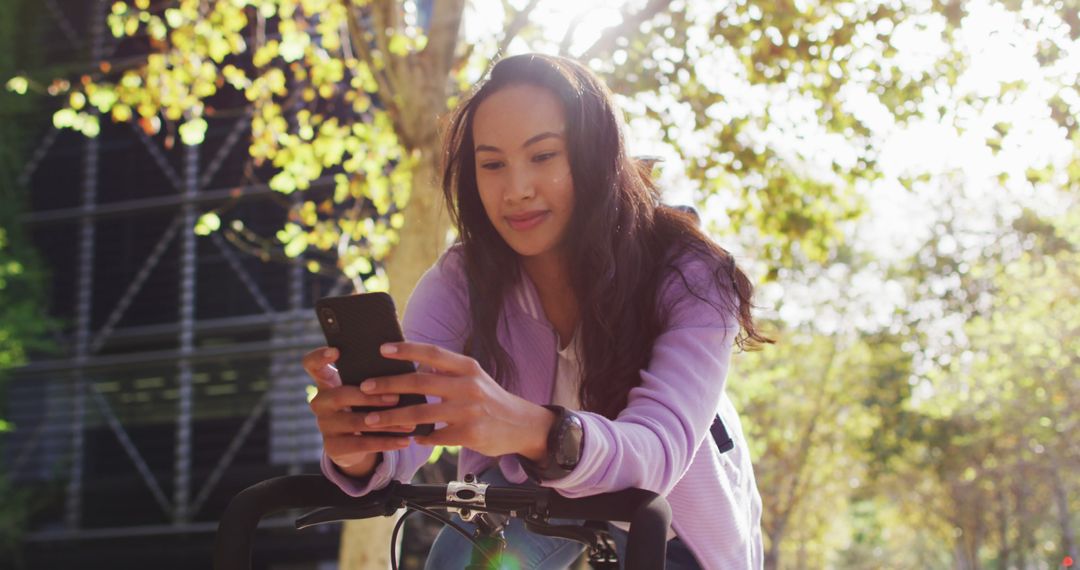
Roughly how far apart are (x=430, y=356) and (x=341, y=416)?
0.90ft

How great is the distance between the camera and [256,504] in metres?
2.01

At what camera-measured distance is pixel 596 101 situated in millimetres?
2494

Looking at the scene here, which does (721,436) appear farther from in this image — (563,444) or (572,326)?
(563,444)

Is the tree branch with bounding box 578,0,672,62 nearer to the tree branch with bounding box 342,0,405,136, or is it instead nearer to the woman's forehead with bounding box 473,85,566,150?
the tree branch with bounding box 342,0,405,136

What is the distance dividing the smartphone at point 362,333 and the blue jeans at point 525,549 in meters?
0.73

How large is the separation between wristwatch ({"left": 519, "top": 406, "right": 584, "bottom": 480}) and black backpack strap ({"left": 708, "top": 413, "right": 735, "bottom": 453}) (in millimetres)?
764

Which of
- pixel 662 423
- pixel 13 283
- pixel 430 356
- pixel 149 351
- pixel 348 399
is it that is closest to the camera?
pixel 430 356

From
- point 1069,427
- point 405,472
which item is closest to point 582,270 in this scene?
point 405,472

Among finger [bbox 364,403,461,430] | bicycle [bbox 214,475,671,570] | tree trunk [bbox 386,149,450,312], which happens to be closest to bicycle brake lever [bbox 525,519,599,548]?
bicycle [bbox 214,475,671,570]

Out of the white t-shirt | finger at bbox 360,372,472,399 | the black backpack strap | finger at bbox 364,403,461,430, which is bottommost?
the black backpack strap

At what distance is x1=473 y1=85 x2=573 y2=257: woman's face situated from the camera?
2.42 m

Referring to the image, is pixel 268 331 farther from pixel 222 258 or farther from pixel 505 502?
pixel 505 502

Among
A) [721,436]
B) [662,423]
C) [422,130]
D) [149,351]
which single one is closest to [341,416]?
[662,423]

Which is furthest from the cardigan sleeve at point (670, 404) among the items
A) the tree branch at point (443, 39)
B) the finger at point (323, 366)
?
the tree branch at point (443, 39)
